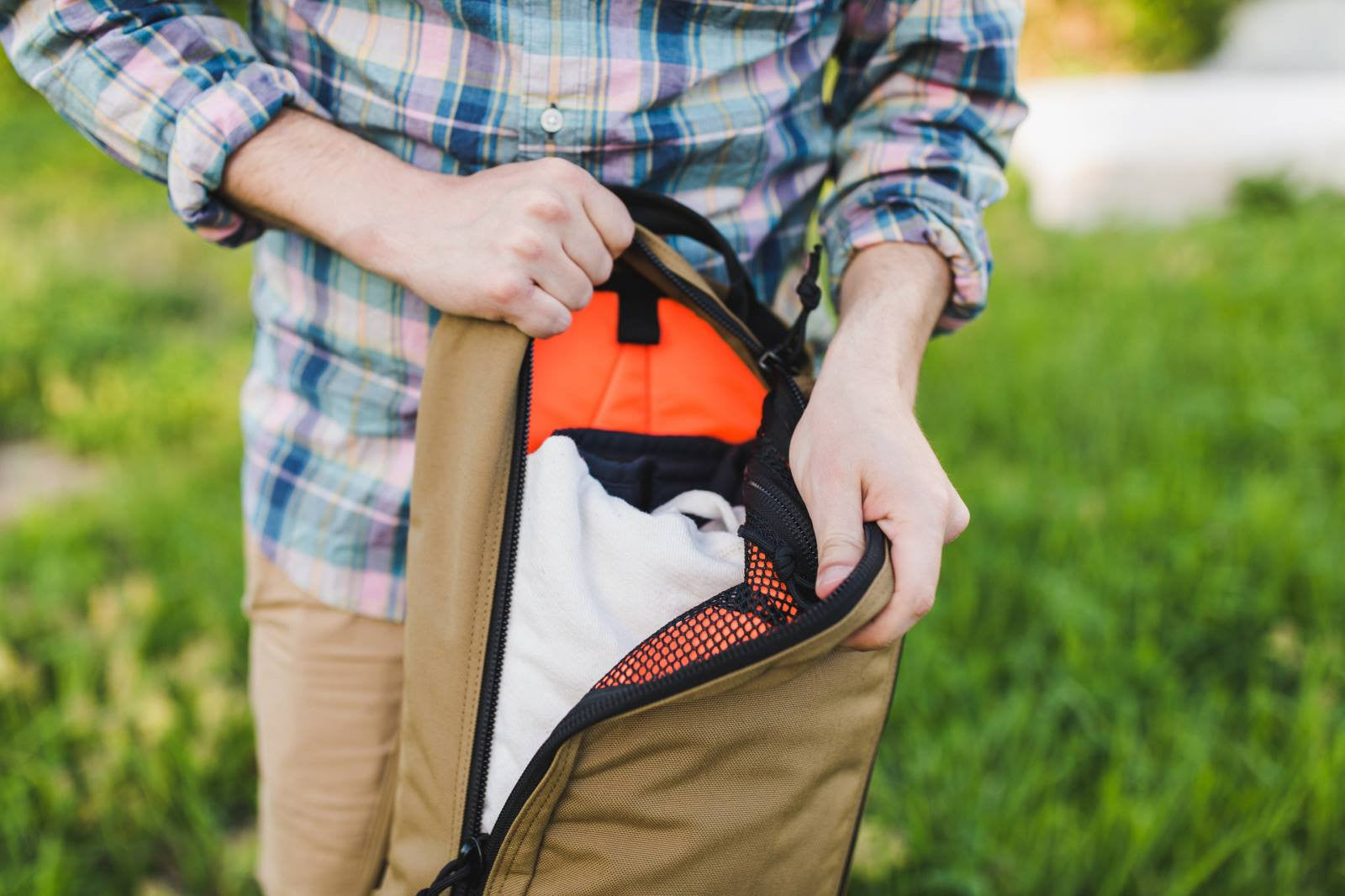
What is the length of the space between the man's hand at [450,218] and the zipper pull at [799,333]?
19cm

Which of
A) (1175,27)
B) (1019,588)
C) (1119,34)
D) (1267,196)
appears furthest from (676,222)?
(1175,27)

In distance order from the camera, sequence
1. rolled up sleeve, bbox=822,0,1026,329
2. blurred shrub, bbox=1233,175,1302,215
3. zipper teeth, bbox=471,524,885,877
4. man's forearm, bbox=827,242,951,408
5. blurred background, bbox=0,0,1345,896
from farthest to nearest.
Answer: blurred shrub, bbox=1233,175,1302,215 < blurred background, bbox=0,0,1345,896 < rolled up sleeve, bbox=822,0,1026,329 < man's forearm, bbox=827,242,951,408 < zipper teeth, bbox=471,524,885,877

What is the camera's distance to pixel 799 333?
1041 millimetres

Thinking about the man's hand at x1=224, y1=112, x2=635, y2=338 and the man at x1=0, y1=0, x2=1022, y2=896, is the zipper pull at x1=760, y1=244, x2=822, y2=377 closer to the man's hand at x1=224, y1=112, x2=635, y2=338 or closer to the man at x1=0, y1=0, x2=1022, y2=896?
the man at x1=0, y1=0, x2=1022, y2=896

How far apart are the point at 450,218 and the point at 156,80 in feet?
1.05

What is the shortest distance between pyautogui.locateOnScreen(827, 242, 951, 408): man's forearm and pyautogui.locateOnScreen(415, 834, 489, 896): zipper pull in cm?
57

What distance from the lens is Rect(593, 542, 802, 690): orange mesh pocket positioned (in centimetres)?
84

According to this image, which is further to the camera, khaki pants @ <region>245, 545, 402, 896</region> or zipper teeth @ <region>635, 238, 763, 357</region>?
khaki pants @ <region>245, 545, 402, 896</region>

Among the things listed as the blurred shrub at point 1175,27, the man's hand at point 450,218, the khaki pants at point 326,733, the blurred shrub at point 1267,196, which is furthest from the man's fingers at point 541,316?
the blurred shrub at point 1175,27

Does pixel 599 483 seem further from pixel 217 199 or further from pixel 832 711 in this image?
pixel 217 199

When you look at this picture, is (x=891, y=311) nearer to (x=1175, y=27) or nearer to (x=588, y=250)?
(x=588, y=250)


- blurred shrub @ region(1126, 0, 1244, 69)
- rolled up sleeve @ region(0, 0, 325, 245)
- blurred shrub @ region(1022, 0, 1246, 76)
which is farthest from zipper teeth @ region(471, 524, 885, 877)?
blurred shrub @ region(1126, 0, 1244, 69)

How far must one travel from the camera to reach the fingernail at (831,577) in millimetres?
845

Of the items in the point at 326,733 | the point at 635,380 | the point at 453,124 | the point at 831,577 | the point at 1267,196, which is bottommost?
the point at 326,733
